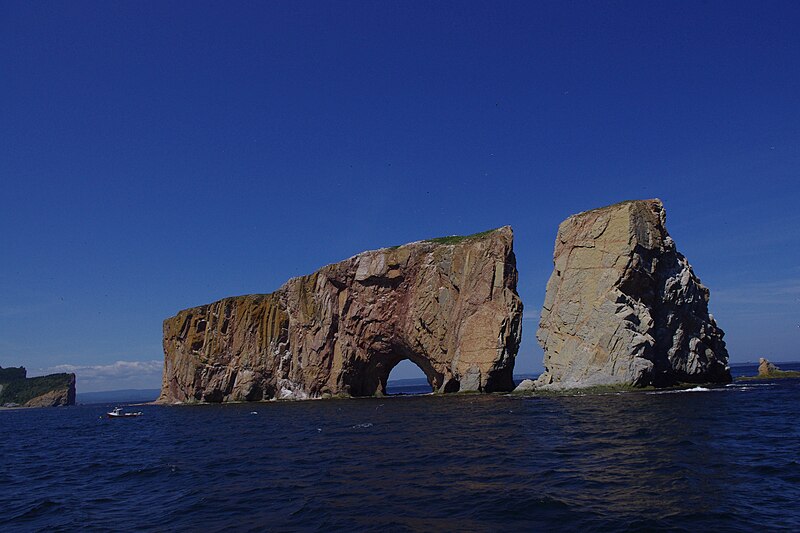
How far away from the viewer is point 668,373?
47.2m

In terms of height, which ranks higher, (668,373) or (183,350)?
(183,350)

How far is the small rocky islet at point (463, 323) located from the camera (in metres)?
45.8

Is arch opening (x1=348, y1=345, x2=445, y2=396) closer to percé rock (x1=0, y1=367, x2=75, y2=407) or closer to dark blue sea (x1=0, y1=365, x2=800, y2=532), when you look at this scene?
dark blue sea (x1=0, y1=365, x2=800, y2=532)

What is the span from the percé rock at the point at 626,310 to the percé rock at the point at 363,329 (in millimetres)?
7717

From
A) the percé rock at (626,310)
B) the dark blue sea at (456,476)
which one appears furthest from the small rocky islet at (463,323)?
the dark blue sea at (456,476)

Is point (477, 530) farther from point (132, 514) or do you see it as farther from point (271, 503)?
point (132, 514)

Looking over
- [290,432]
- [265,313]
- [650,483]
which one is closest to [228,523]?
[650,483]

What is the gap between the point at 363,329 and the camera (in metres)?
67.4

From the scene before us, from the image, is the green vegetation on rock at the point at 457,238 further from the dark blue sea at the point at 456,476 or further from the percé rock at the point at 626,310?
the dark blue sea at the point at 456,476

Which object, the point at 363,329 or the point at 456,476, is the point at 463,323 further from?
the point at 456,476

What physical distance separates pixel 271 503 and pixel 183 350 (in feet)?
230

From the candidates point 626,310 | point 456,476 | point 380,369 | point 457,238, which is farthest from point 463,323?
point 456,476

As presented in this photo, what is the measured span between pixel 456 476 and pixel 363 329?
51.2m

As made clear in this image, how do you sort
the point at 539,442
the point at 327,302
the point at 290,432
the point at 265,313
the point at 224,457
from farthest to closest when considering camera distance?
1. the point at 265,313
2. the point at 327,302
3. the point at 290,432
4. the point at 224,457
5. the point at 539,442
